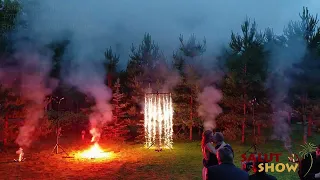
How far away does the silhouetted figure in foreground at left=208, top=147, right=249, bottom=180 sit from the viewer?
16.2 ft

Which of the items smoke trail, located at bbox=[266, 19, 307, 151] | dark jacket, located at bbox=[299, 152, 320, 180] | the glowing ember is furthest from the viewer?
smoke trail, located at bbox=[266, 19, 307, 151]

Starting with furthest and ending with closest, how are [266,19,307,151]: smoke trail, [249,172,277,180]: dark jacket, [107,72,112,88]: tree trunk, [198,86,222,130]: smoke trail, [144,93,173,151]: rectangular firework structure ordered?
[107,72,112,88]: tree trunk, [198,86,222,130]: smoke trail, [266,19,307,151]: smoke trail, [144,93,173,151]: rectangular firework structure, [249,172,277,180]: dark jacket

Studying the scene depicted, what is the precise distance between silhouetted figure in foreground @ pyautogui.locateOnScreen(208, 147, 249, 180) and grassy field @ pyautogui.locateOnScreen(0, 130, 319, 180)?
26.8ft

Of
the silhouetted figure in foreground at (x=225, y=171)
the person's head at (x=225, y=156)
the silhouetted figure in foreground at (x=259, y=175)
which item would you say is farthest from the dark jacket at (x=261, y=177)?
the person's head at (x=225, y=156)

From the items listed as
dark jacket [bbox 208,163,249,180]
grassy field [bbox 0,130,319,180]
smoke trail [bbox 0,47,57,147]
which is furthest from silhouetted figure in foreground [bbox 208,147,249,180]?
smoke trail [bbox 0,47,57,147]

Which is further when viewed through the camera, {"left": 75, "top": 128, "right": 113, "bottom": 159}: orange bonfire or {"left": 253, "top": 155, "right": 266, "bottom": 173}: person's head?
{"left": 75, "top": 128, "right": 113, "bottom": 159}: orange bonfire

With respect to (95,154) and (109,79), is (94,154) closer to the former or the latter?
(95,154)

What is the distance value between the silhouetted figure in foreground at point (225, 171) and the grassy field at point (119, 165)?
26.8ft

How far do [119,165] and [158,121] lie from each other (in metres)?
7.51

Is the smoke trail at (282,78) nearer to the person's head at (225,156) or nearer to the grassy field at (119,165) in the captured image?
the grassy field at (119,165)

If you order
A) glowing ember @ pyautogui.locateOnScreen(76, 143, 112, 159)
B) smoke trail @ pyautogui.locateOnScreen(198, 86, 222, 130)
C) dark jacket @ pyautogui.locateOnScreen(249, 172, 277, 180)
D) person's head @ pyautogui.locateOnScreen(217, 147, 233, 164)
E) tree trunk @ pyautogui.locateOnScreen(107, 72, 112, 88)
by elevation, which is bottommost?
glowing ember @ pyautogui.locateOnScreen(76, 143, 112, 159)

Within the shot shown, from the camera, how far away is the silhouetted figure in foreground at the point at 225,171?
494 cm

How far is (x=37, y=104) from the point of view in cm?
2244

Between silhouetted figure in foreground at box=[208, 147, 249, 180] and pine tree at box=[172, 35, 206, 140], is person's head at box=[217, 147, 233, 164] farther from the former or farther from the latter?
pine tree at box=[172, 35, 206, 140]
